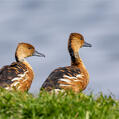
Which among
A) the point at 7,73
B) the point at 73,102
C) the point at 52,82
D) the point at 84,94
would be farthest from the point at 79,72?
the point at 73,102

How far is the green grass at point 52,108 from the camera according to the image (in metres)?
5.84

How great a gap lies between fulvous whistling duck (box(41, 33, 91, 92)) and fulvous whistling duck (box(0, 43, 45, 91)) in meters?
0.75

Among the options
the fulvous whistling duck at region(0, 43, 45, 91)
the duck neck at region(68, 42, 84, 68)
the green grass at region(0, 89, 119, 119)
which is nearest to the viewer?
the green grass at region(0, 89, 119, 119)

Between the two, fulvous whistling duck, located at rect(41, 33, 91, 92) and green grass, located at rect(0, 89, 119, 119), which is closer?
green grass, located at rect(0, 89, 119, 119)

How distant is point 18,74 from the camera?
1073 centimetres

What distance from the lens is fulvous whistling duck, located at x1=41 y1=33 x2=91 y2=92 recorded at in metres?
10.4

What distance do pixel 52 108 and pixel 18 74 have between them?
487 cm

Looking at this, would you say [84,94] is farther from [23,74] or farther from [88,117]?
[23,74]

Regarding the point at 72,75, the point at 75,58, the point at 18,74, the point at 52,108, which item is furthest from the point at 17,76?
the point at 52,108

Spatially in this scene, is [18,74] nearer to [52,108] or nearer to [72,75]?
[72,75]

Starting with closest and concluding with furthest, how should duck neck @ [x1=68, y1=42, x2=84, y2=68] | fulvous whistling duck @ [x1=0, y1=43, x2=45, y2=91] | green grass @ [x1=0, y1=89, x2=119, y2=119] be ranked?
1. green grass @ [x1=0, y1=89, x2=119, y2=119]
2. fulvous whistling duck @ [x1=0, y1=43, x2=45, y2=91]
3. duck neck @ [x1=68, y1=42, x2=84, y2=68]

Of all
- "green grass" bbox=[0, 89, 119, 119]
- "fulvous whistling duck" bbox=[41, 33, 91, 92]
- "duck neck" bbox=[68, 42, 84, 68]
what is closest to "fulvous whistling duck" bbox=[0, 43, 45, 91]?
"fulvous whistling duck" bbox=[41, 33, 91, 92]

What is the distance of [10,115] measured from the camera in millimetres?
6000

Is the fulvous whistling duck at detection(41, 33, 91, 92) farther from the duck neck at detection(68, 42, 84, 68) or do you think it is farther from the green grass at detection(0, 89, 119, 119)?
the green grass at detection(0, 89, 119, 119)
